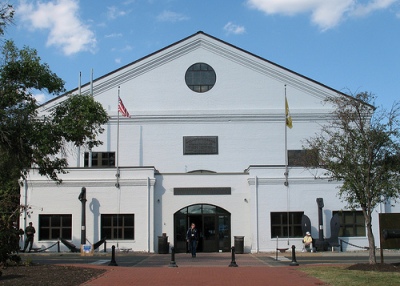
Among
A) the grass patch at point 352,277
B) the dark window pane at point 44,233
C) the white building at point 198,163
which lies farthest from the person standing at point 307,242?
the dark window pane at point 44,233

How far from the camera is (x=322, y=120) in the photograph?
37.2 m

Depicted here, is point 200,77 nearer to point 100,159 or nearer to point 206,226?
point 100,159

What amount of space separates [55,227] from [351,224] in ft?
57.0

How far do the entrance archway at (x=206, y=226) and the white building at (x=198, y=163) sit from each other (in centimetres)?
6

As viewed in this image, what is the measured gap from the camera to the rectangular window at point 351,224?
33.0m

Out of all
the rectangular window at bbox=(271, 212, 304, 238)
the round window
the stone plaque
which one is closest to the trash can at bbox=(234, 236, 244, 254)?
the rectangular window at bbox=(271, 212, 304, 238)

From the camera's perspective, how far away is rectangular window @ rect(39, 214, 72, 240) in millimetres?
32719

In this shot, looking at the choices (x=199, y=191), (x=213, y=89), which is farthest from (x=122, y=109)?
(x=199, y=191)

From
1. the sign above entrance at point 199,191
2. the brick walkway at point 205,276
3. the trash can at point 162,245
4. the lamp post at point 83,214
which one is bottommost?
the brick walkway at point 205,276

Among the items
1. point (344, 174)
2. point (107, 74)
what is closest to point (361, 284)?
point (344, 174)

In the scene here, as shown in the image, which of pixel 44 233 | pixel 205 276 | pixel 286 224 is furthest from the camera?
pixel 286 224

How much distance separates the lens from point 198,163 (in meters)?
36.3

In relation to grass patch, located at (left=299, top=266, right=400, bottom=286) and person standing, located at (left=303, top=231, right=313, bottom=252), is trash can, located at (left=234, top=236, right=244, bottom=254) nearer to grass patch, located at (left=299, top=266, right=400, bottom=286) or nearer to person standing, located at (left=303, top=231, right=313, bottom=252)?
person standing, located at (left=303, top=231, right=313, bottom=252)

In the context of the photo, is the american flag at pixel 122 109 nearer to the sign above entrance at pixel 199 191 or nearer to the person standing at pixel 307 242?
the sign above entrance at pixel 199 191
